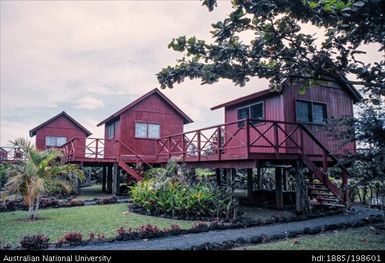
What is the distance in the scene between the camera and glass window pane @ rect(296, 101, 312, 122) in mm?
15180

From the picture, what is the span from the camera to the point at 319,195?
1444 centimetres

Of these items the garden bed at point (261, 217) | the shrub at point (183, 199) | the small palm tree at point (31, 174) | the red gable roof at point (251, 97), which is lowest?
the garden bed at point (261, 217)

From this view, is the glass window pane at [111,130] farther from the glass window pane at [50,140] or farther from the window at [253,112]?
the glass window pane at [50,140]

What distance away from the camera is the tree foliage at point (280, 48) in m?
7.09

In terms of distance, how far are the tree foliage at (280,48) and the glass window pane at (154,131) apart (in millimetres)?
14033

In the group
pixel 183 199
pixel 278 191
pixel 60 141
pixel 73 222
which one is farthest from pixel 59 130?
pixel 278 191

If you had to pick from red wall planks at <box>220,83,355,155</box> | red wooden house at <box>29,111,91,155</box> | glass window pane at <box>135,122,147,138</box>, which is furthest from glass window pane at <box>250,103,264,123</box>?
red wooden house at <box>29,111,91,155</box>

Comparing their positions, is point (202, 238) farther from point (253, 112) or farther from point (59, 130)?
point (59, 130)

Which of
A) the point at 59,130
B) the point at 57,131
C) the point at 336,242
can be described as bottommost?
the point at 336,242

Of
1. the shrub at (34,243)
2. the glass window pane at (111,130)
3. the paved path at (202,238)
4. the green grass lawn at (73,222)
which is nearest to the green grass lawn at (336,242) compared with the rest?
the paved path at (202,238)

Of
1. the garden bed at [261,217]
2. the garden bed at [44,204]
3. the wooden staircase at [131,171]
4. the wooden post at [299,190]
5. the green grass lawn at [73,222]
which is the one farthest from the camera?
the wooden staircase at [131,171]

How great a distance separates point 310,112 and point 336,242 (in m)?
8.60

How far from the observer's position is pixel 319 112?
15.9 metres

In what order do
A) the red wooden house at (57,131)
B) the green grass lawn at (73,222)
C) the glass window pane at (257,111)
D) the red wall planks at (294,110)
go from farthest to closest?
the red wooden house at (57,131) → the glass window pane at (257,111) → the red wall planks at (294,110) → the green grass lawn at (73,222)
